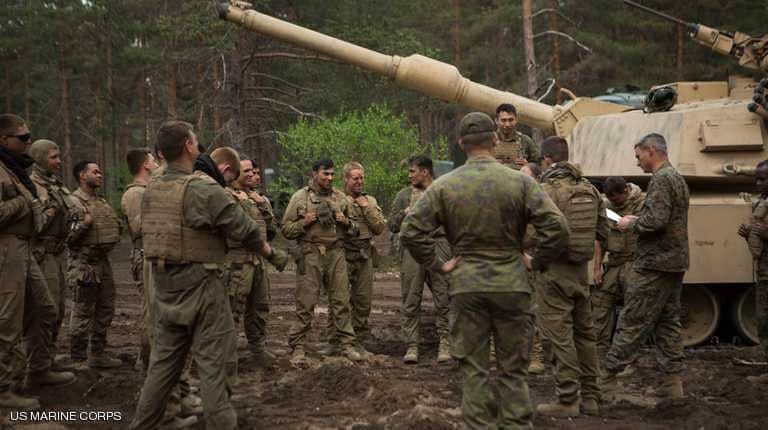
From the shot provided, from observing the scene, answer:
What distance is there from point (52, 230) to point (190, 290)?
9.18 feet

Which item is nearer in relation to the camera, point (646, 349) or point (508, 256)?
point (508, 256)

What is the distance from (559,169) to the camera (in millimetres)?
6883

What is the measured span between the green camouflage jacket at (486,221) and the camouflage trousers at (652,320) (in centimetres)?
202

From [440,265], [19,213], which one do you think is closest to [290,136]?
[19,213]

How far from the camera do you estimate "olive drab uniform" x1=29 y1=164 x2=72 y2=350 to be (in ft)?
24.2

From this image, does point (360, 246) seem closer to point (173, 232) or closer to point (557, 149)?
point (557, 149)

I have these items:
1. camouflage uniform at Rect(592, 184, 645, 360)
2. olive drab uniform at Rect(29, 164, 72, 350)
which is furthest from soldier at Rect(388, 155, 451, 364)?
olive drab uniform at Rect(29, 164, 72, 350)

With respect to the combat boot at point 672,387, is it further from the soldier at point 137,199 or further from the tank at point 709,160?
the soldier at point 137,199

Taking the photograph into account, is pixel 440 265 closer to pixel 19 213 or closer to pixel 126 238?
pixel 19 213

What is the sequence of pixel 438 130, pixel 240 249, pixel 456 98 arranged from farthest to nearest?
1. pixel 438 130
2. pixel 456 98
3. pixel 240 249

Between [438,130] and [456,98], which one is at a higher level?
[438,130]

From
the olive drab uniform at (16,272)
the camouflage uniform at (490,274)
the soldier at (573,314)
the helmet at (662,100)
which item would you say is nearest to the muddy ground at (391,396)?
the soldier at (573,314)

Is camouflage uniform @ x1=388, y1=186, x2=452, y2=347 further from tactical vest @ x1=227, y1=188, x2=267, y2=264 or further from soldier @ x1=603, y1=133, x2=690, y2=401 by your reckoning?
soldier @ x1=603, y1=133, x2=690, y2=401

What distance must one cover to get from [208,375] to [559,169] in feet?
10.4
